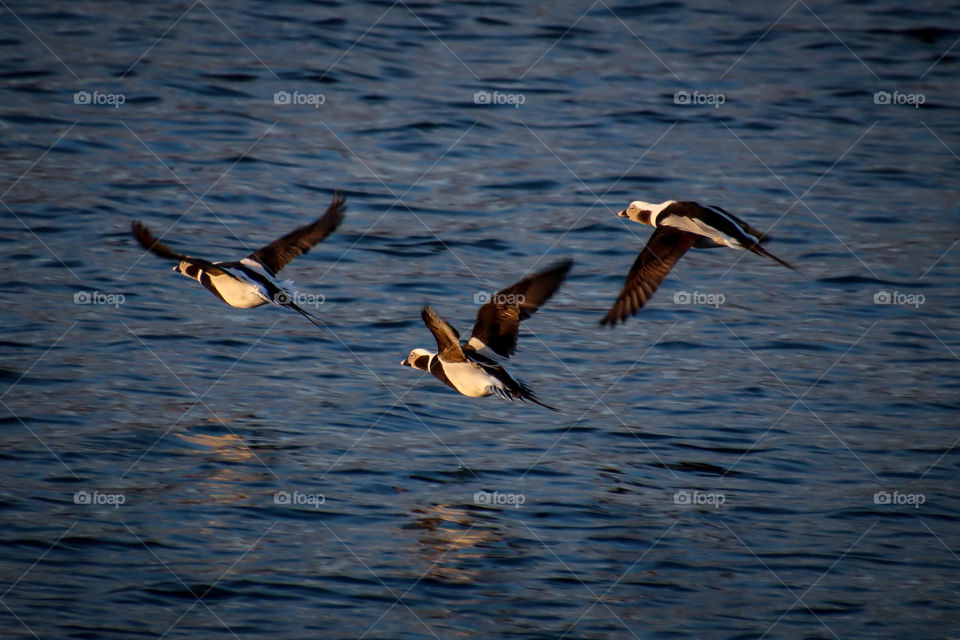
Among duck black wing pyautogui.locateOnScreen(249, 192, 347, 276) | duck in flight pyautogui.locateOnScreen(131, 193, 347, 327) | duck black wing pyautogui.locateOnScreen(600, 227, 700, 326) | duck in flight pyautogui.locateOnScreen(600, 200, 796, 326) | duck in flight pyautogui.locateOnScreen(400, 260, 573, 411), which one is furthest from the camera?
duck black wing pyautogui.locateOnScreen(249, 192, 347, 276)

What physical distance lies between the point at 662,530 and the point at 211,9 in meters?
13.5

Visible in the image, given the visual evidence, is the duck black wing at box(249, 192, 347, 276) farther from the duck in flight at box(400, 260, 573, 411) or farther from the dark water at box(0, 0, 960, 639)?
the duck in flight at box(400, 260, 573, 411)

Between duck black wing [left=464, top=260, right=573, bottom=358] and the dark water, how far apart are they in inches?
33.8

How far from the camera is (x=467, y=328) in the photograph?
38.4 feet

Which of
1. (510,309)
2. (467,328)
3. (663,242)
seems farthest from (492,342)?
(663,242)

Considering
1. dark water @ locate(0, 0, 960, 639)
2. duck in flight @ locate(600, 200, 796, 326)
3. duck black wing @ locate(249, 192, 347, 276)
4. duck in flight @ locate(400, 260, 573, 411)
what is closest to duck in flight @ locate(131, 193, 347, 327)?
duck black wing @ locate(249, 192, 347, 276)

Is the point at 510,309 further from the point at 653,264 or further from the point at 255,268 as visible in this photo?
the point at 255,268

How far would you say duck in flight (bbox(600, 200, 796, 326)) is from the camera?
10.6m

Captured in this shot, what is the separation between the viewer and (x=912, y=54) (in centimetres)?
1967

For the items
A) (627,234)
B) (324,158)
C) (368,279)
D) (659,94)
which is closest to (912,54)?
(659,94)

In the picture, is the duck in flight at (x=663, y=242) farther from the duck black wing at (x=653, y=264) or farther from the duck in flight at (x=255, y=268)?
the duck in flight at (x=255, y=268)

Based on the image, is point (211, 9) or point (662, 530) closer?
point (662, 530)

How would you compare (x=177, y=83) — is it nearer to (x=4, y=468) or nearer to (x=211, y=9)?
(x=211, y=9)

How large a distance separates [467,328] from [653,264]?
1.80 meters
